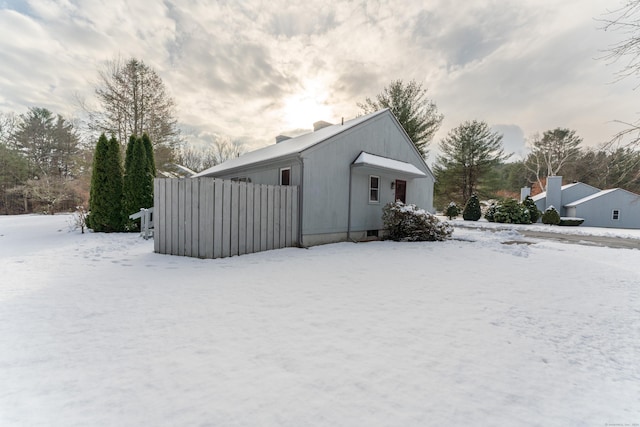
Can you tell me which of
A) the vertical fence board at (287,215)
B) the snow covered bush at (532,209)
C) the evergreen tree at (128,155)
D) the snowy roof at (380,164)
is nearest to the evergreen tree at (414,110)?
the snow covered bush at (532,209)

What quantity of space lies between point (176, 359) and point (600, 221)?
3071cm

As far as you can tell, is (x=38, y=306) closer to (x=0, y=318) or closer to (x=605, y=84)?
(x=0, y=318)

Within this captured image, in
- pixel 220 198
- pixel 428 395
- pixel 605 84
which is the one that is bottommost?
pixel 428 395

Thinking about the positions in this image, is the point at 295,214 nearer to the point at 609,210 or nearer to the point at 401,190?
the point at 401,190

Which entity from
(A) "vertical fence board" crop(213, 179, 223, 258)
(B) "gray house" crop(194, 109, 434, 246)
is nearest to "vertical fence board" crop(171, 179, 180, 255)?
(A) "vertical fence board" crop(213, 179, 223, 258)

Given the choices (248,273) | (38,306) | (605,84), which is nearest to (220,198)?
(248,273)

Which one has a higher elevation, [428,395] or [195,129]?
[195,129]

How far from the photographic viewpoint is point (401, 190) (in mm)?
11422

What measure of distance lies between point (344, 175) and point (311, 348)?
7188 millimetres

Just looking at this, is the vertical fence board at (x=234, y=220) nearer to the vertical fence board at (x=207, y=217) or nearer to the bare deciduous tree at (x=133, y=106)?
the vertical fence board at (x=207, y=217)

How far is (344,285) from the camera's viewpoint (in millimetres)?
4180

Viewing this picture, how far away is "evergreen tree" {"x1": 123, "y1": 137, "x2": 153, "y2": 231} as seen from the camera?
9.77m

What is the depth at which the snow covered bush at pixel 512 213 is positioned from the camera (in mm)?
18875

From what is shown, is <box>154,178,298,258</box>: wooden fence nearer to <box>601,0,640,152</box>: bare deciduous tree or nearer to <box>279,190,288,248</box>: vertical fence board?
<box>279,190,288,248</box>: vertical fence board
